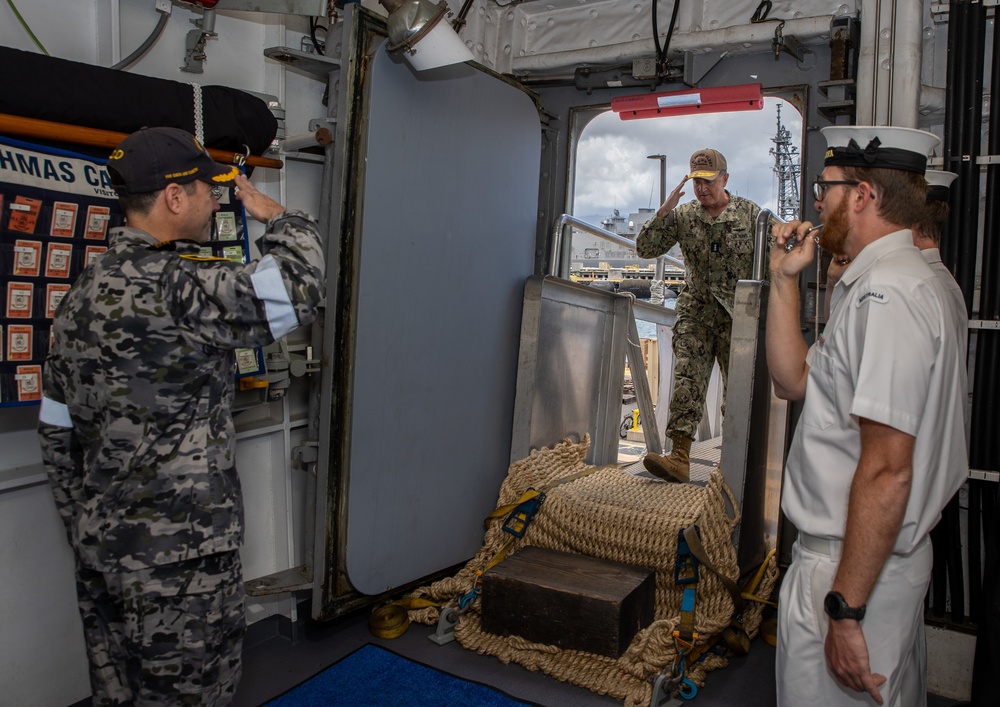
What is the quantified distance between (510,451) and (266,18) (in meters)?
2.27

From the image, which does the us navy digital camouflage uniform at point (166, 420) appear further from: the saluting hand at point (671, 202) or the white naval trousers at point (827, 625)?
the saluting hand at point (671, 202)

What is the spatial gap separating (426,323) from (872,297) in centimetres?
204

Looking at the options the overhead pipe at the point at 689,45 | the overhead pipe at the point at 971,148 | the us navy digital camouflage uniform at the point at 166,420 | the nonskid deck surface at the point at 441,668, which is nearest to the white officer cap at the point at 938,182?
the overhead pipe at the point at 971,148

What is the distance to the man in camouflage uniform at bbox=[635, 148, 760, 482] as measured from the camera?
4.33 m

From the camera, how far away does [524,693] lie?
304 cm

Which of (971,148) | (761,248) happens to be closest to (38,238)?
(761,248)

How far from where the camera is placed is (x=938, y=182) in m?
2.96

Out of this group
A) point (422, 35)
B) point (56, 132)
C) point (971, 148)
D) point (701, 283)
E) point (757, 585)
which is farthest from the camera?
point (701, 283)

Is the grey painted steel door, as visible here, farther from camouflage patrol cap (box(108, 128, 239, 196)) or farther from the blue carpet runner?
camouflage patrol cap (box(108, 128, 239, 196))

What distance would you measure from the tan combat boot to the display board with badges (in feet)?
8.62

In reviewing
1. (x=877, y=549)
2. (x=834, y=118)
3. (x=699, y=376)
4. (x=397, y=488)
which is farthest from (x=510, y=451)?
(x=877, y=549)

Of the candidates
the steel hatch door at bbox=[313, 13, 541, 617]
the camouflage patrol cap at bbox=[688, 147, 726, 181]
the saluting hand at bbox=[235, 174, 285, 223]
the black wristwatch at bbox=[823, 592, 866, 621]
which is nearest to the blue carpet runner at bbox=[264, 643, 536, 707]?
the steel hatch door at bbox=[313, 13, 541, 617]

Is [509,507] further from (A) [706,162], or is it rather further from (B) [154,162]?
(B) [154,162]

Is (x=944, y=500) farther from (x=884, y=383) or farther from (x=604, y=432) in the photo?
(x=604, y=432)
